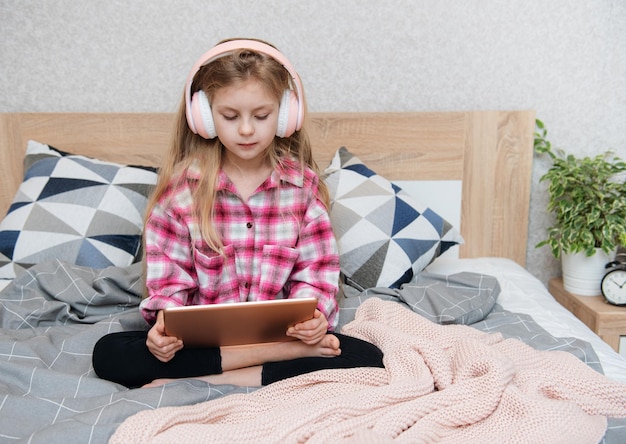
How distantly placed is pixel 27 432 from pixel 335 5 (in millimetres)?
1363

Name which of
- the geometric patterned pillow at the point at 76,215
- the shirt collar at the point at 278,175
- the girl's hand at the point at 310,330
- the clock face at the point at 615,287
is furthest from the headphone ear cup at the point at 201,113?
the clock face at the point at 615,287

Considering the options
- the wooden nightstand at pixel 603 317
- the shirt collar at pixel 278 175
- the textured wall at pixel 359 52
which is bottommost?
the wooden nightstand at pixel 603 317

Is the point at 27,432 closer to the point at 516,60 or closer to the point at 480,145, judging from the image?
the point at 480,145

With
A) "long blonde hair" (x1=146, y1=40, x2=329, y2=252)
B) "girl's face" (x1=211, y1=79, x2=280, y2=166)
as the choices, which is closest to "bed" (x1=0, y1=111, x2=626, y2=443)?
"long blonde hair" (x1=146, y1=40, x2=329, y2=252)

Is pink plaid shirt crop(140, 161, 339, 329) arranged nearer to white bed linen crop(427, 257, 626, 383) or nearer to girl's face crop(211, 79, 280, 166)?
girl's face crop(211, 79, 280, 166)

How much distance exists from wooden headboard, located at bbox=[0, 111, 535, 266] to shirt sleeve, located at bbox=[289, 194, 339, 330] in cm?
55

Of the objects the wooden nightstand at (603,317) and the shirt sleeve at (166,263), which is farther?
the wooden nightstand at (603,317)

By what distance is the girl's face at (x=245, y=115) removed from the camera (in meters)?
1.02

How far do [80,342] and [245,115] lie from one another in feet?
1.75

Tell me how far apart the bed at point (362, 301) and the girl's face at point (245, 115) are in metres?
0.42

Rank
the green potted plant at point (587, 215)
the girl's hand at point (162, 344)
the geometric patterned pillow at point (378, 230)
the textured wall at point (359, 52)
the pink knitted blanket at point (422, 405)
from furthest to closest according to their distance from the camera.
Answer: the textured wall at point (359, 52) → the green potted plant at point (587, 215) → the geometric patterned pillow at point (378, 230) → the girl's hand at point (162, 344) → the pink knitted blanket at point (422, 405)

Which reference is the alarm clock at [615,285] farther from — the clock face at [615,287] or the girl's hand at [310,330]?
→ the girl's hand at [310,330]

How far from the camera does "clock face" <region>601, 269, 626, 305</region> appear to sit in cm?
150

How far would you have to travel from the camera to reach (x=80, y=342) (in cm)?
107
